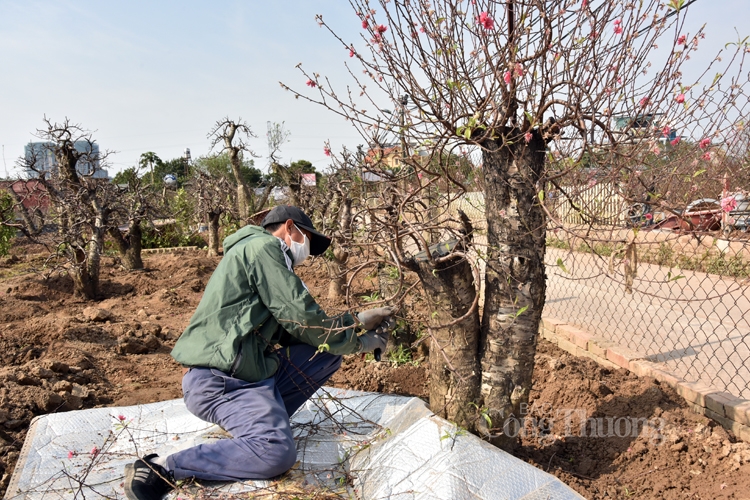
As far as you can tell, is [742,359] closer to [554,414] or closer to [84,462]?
[554,414]

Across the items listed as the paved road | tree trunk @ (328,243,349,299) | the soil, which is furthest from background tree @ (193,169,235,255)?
the paved road

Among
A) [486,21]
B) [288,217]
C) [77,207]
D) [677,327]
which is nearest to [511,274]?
[486,21]

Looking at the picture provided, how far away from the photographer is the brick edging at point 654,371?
2.72 metres

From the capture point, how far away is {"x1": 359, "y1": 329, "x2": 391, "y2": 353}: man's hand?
2.71 metres

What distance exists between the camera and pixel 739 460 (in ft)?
8.14

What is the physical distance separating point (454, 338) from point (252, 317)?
0.97 meters

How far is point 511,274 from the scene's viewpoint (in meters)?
2.42

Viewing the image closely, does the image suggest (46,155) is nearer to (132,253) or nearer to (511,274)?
(132,253)

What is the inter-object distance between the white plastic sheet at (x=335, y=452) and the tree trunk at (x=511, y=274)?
292mm

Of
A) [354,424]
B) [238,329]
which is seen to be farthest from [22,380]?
[354,424]

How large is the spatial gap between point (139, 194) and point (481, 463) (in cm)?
699

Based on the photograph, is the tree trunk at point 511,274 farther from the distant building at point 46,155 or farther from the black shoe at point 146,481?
the distant building at point 46,155

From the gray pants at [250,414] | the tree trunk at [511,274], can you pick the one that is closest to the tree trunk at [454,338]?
the tree trunk at [511,274]

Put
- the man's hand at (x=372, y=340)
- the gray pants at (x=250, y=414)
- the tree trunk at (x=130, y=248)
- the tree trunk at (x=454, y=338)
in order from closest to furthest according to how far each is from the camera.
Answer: the gray pants at (x=250, y=414)
the tree trunk at (x=454, y=338)
the man's hand at (x=372, y=340)
the tree trunk at (x=130, y=248)
